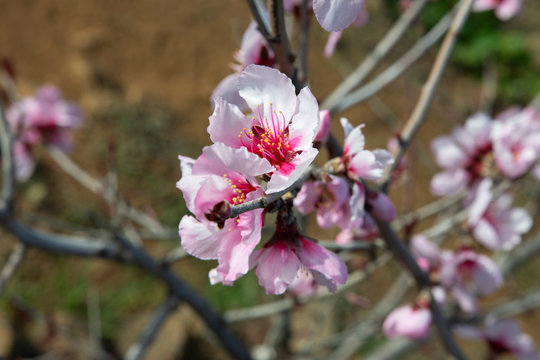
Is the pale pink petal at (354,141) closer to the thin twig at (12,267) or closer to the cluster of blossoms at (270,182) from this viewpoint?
the cluster of blossoms at (270,182)

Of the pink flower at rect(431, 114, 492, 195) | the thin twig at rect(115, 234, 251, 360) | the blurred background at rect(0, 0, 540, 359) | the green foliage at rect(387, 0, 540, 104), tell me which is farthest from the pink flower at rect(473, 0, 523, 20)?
the green foliage at rect(387, 0, 540, 104)

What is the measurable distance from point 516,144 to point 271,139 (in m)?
0.81

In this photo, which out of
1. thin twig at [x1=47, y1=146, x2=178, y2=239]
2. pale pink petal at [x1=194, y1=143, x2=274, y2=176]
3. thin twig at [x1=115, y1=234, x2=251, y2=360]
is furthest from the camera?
thin twig at [x1=47, y1=146, x2=178, y2=239]

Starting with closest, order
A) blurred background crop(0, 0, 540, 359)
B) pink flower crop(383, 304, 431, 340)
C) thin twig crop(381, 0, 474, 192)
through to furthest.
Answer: thin twig crop(381, 0, 474, 192) < pink flower crop(383, 304, 431, 340) < blurred background crop(0, 0, 540, 359)

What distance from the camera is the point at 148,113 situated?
376 centimetres

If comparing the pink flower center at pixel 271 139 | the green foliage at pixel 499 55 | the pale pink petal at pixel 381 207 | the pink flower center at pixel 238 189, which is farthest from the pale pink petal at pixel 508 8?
the green foliage at pixel 499 55

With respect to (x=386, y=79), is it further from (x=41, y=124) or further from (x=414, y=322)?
(x=41, y=124)

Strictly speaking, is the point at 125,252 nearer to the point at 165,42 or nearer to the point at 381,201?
the point at 381,201

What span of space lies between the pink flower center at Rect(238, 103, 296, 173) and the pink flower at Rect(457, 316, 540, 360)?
0.98m

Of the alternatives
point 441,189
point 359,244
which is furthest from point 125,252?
point 441,189

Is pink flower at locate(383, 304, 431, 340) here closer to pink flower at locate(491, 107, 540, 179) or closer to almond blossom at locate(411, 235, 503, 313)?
almond blossom at locate(411, 235, 503, 313)

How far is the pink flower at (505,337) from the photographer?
136cm

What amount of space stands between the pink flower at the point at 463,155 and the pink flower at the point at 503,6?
44 centimetres

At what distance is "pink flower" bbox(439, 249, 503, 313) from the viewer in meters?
1.17
